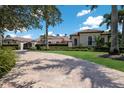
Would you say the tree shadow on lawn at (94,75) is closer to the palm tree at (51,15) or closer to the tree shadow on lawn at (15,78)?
the tree shadow on lawn at (15,78)

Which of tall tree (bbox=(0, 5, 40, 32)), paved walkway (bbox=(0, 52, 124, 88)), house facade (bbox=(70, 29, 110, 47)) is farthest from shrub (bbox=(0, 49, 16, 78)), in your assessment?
house facade (bbox=(70, 29, 110, 47))

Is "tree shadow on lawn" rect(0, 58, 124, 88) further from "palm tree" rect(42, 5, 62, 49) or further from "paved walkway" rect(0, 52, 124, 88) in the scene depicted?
"palm tree" rect(42, 5, 62, 49)

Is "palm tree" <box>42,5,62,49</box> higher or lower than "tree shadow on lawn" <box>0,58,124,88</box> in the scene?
Answer: higher

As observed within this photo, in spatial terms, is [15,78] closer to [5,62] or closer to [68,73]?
[5,62]

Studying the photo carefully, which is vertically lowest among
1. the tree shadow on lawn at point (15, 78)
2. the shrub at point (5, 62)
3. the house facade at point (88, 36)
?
the tree shadow on lawn at point (15, 78)

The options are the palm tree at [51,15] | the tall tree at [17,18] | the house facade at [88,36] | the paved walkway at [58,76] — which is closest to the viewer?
the paved walkway at [58,76]

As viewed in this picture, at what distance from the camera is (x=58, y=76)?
11.4m

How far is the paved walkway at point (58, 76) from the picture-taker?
10359 millimetres

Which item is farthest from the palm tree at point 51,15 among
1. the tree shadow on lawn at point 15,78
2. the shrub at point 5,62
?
the shrub at point 5,62

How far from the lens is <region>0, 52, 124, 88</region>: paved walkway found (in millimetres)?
10359

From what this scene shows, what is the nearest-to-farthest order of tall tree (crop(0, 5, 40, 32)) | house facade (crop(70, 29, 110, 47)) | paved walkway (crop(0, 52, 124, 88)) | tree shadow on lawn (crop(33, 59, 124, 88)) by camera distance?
1. tree shadow on lawn (crop(33, 59, 124, 88))
2. paved walkway (crop(0, 52, 124, 88))
3. tall tree (crop(0, 5, 40, 32))
4. house facade (crop(70, 29, 110, 47))
